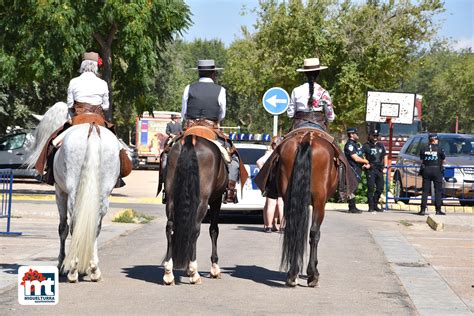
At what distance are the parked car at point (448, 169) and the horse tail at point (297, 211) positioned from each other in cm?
1745

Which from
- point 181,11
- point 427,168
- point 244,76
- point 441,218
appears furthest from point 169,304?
point 244,76

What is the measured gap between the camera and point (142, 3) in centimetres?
2848

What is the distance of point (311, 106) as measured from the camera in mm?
12258

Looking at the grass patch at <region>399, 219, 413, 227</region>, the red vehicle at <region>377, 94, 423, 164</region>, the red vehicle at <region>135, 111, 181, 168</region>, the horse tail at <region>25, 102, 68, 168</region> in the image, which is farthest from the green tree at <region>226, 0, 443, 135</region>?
the horse tail at <region>25, 102, 68, 168</region>

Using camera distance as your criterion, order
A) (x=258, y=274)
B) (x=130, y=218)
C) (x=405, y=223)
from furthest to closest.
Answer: (x=405, y=223) < (x=130, y=218) < (x=258, y=274)

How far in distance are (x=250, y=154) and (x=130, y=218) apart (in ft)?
9.20

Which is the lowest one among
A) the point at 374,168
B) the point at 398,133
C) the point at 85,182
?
the point at 374,168

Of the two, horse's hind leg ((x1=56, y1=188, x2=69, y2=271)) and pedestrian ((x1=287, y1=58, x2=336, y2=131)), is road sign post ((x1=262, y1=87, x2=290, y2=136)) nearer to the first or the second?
pedestrian ((x1=287, y1=58, x2=336, y2=131))

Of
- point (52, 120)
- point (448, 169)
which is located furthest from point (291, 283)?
point (448, 169)

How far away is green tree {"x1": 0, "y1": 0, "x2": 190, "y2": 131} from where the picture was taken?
1094 inches

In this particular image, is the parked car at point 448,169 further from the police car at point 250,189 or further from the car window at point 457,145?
the police car at point 250,189

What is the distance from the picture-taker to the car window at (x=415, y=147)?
31247 mm

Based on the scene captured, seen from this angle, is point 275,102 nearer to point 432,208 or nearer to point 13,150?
point 432,208

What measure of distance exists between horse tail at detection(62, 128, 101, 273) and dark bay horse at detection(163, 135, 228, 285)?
782mm
